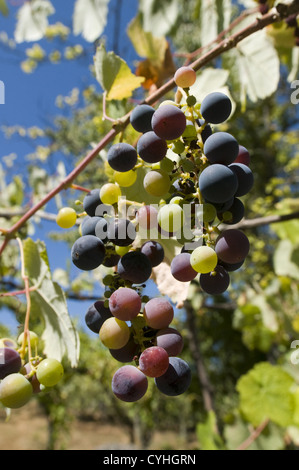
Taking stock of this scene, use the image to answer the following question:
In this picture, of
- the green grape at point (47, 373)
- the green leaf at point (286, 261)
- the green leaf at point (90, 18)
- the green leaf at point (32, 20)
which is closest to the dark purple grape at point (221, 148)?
the green grape at point (47, 373)

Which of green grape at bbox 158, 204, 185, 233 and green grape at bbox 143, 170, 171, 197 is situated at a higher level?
green grape at bbox 143, 170, 171, 197

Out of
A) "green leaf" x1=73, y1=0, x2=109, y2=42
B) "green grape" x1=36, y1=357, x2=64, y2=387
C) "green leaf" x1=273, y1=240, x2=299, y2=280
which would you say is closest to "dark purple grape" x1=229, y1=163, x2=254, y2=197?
"green grape" x1=36, y1=357, x2=64, y2=387

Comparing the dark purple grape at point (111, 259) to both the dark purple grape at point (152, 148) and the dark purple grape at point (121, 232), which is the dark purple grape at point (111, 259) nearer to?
the dark purple grape at point (121, 232)

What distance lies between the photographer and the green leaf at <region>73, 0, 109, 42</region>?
4.39ft

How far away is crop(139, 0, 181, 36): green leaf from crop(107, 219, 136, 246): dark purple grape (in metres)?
1.23

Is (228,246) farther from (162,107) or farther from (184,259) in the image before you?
(162,107)

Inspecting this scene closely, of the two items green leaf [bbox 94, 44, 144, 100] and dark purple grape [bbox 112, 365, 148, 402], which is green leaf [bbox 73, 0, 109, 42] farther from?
dark purple grape [bbox 112, 365, 148, 402]

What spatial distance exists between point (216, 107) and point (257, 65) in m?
0.67

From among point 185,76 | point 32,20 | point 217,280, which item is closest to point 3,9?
point 32,20

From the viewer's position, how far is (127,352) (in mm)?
466

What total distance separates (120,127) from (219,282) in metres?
0.35
